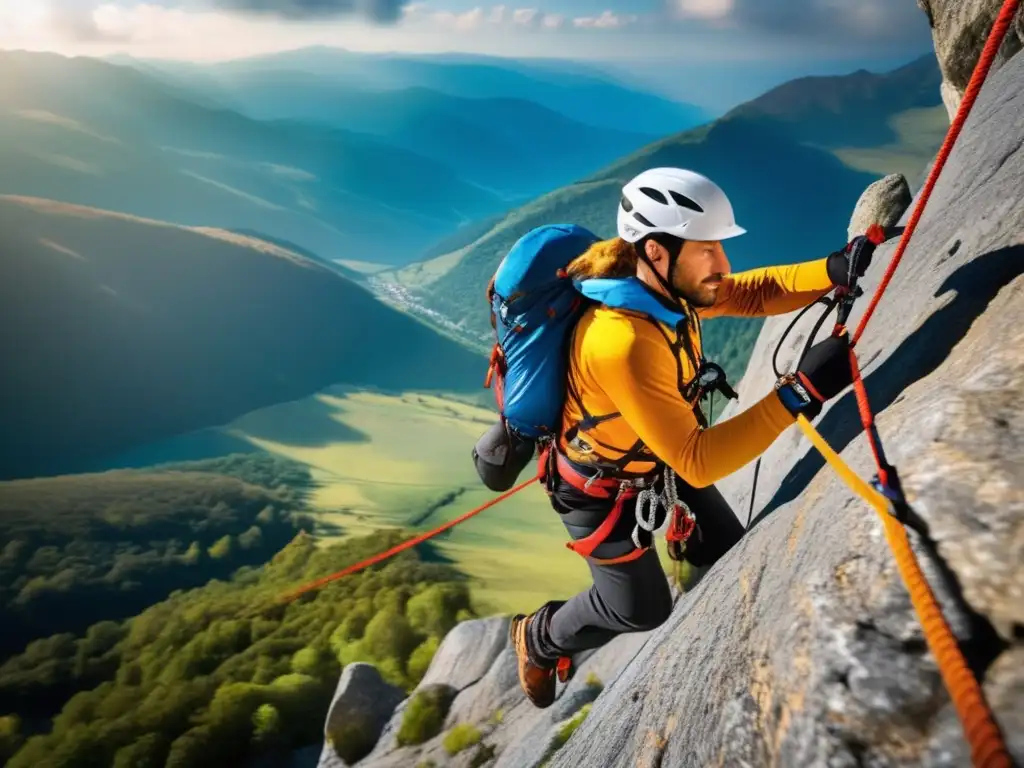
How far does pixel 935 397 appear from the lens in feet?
6.67

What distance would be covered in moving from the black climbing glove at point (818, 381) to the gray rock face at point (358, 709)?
9.47 meters

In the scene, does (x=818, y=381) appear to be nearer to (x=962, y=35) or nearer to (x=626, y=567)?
(x=626, y=567)

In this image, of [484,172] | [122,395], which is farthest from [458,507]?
[484,172]

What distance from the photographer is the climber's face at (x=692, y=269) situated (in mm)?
3152

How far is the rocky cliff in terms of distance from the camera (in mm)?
1357

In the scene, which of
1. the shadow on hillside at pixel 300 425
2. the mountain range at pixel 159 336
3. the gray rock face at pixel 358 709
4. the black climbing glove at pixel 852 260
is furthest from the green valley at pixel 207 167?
the black climbing glove at pixel 852 260

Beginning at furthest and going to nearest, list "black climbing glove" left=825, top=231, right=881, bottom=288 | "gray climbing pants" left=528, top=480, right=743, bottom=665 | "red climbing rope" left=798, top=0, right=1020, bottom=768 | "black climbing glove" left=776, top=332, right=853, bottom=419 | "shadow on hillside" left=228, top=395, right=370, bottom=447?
"shadow on hillside" left=228, top=395, right=370, bottom=447 < "gray climbing pants" left=528, top=480, right=743, bottom=665 < "black climbing glove" left=825, top=231, right=881, bottom=288 < "black climbing glove" left=776, top=332, right=853, bottom=419 < "red climbing rope" left=798, top=0, right=1020, bottom=768

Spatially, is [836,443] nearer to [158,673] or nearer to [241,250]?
[158,673]

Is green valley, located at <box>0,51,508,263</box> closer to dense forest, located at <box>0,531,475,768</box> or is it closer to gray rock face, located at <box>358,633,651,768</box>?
dense forest, located at <box>0,531,475,768</box>

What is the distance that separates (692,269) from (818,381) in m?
0.95

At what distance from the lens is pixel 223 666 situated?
67.5ft

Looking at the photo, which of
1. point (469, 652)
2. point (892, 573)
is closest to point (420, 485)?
point (469, 652)

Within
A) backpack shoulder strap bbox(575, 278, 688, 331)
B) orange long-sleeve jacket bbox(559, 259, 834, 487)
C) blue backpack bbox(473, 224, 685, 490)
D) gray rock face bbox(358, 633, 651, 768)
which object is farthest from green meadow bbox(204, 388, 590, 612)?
backpack shoulder strap bbox(575, 278, 688, 331)

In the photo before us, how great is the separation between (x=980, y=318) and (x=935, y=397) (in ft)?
2.46
